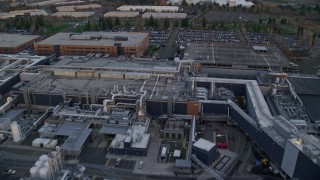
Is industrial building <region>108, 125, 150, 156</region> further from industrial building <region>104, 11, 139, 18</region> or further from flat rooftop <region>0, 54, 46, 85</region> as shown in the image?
industrial building <region>104, 11, 139, 18</region>

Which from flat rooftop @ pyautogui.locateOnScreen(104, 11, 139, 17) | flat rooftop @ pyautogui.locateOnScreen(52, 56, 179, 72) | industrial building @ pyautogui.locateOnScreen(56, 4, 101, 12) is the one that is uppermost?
industrial building @ pyautogui.locateOnScreen(56, 4, 101, 12)

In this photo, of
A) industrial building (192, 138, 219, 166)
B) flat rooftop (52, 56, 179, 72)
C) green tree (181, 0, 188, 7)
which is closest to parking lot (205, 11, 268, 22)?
green tree (181, 0, 188, 7)

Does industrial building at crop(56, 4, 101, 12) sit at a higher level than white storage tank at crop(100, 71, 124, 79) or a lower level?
higher

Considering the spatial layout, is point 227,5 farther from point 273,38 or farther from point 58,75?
point 58,75

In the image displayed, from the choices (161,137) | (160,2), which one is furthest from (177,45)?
(160,2)

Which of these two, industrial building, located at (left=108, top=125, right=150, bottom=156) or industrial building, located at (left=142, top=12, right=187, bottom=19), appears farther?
industrial building, located at (left=142, top=12, right=187, bottom=19)

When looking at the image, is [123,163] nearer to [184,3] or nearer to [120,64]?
[120,64]

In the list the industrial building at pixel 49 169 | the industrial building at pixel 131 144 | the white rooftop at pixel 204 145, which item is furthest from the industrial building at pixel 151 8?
the industrial building at pixel 49 169
